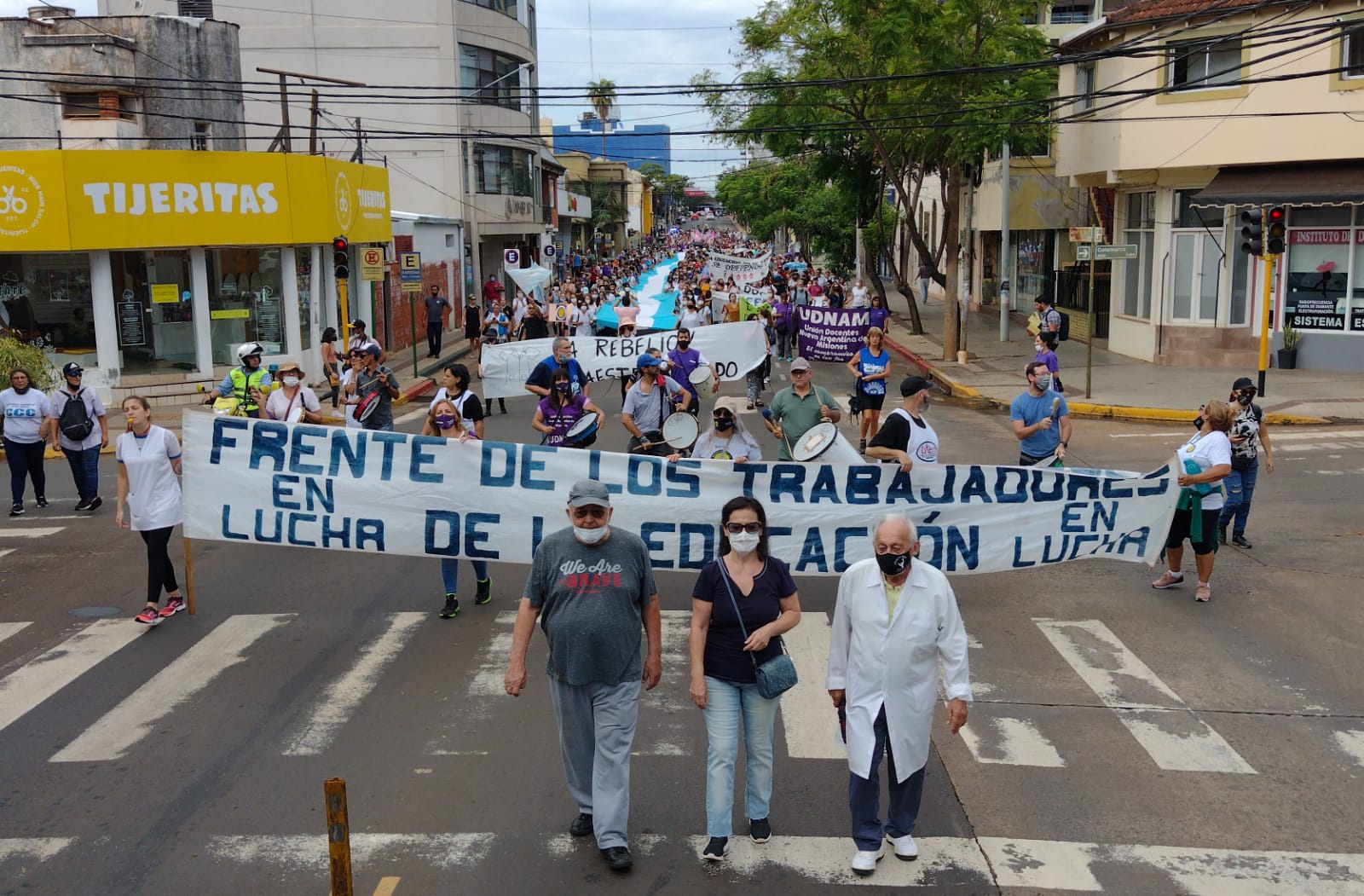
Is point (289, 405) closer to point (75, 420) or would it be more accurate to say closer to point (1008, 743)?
point (75, 420)

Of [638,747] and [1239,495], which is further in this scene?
[1239,495]

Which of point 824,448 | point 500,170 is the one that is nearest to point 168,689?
point 824,448

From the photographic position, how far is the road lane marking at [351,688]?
7.38 meters

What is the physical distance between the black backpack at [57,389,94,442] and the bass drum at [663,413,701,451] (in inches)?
283

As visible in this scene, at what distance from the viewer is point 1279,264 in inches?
989

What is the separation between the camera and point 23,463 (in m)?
14.4

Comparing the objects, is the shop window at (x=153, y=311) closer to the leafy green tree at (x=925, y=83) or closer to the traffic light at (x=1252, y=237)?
the leafy green tree at (x=925, y=83)

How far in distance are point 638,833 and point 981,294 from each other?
132 ft

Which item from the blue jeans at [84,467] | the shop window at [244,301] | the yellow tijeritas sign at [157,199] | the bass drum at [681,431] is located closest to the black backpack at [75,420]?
the blue jeans at [84,467]

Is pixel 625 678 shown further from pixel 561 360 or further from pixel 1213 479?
pixel 561 360

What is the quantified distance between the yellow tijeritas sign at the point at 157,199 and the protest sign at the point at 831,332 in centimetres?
1023

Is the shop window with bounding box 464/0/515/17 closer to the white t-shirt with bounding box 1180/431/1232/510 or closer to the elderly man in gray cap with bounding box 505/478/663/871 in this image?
the white t-shirt with bounding box 1180/431/1232/510

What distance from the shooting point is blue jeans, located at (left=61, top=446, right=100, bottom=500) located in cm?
1416

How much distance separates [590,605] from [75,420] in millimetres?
10326
